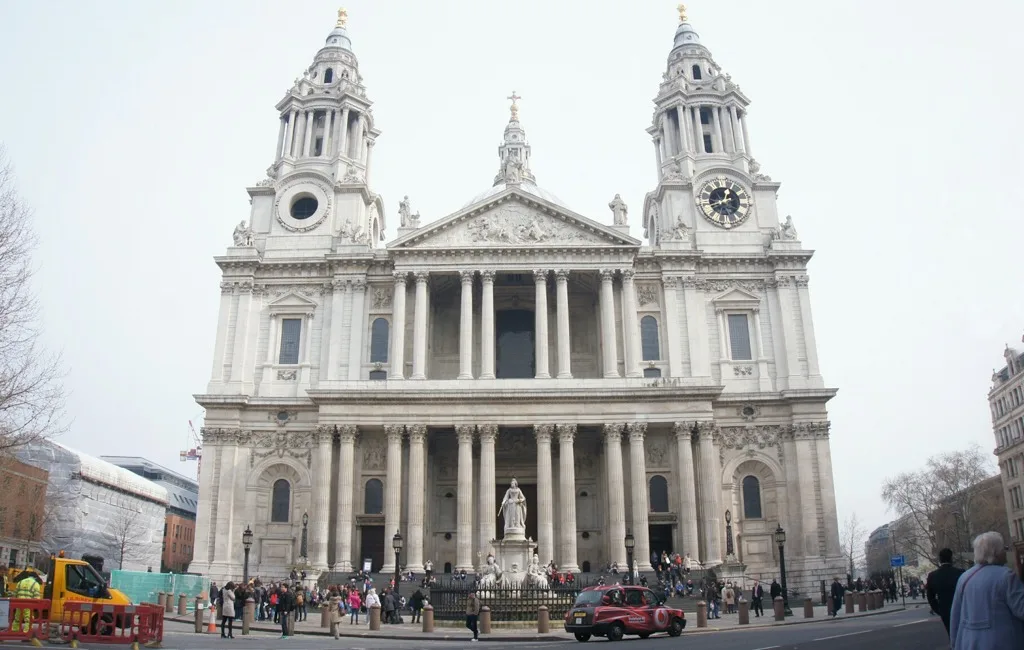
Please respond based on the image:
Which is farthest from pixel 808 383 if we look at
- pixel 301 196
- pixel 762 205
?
pixel 301 196

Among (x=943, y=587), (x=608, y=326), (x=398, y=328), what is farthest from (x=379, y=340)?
(x=943, y=587)

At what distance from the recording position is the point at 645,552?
41406mm

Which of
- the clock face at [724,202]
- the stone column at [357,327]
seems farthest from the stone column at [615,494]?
the clock face at [724,202]

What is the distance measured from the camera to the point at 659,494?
45312 mm

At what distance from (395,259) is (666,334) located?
52.9 ft

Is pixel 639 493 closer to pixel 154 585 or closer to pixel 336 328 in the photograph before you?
pixel 336 328

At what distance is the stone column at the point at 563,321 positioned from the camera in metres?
46.2

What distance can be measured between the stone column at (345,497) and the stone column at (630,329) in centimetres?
1535

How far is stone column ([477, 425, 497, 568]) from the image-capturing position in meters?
41.7

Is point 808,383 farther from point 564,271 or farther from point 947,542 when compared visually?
point 947,542

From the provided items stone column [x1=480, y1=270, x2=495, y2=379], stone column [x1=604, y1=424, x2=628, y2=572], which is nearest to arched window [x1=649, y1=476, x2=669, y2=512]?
stone column [x1=604, y1=424, x2=628, y2=572]

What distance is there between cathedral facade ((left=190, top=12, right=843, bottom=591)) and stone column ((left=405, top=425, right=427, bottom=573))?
4.5 inches

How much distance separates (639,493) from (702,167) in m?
22.5

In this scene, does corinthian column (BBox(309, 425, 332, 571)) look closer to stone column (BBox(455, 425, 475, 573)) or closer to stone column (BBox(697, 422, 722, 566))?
stone column (BBox(455, 425, 475, 573))
